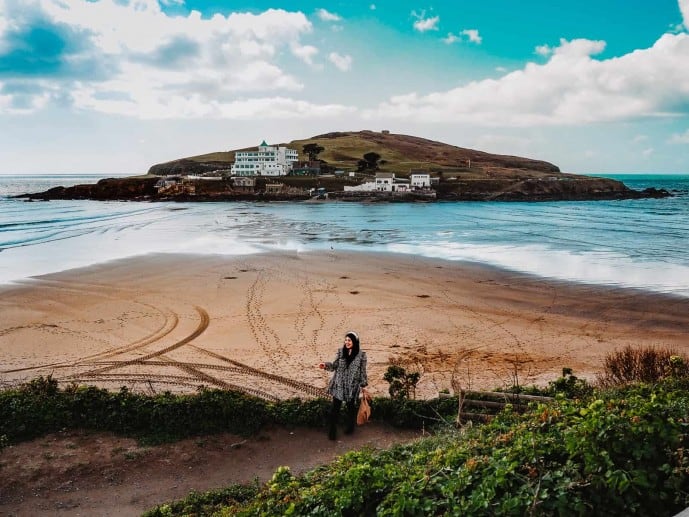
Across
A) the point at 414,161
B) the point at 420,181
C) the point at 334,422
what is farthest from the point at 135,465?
the point at 414,161

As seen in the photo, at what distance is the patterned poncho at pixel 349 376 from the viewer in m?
9.80

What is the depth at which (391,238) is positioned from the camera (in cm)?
4362

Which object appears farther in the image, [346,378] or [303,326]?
[303,326]

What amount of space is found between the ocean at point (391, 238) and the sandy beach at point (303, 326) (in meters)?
4.82

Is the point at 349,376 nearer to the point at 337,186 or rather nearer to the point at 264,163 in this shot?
the point at 337,186

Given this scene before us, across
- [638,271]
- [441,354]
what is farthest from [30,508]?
[638,271]

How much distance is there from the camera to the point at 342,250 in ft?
117

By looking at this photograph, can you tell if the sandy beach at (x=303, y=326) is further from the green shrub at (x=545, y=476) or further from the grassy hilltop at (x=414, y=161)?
the grassy hilltop at (x=414, y=161)

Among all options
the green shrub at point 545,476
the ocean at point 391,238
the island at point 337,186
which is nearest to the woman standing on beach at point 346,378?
the green shrub at point 545,476

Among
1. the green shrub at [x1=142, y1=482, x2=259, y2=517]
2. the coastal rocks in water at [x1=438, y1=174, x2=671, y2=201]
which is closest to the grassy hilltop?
the coastal rocks in water at [x1=438, y1=174, x2=671, y2=201]

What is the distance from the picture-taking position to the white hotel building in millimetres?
120375

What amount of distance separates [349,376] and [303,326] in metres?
8.49

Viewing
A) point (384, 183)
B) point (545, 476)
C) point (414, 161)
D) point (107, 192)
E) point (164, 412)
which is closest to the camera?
point (545, 476)

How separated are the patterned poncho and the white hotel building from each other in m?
113
